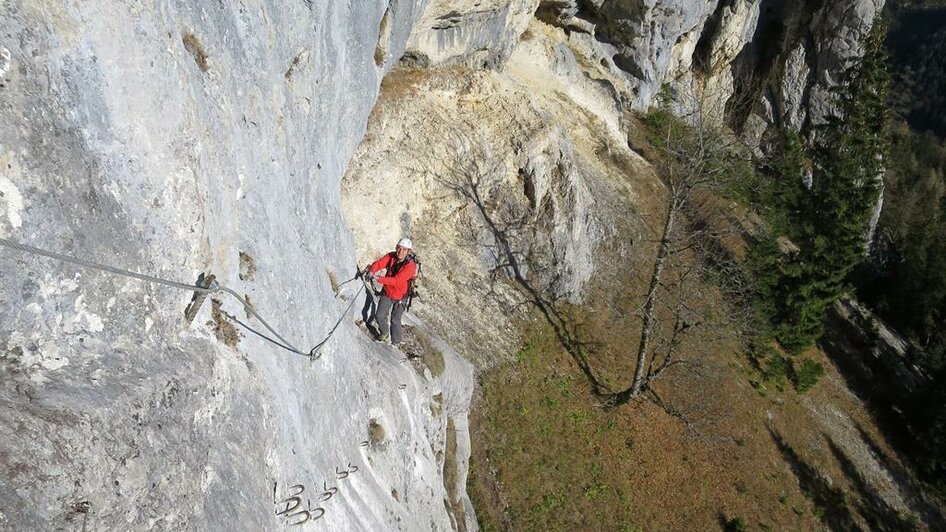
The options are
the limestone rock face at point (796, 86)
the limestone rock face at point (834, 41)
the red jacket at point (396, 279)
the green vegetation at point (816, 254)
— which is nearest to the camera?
the red jacket at point (396, 279)

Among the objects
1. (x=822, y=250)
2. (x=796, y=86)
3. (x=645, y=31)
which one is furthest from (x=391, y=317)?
(x=796, y=86)

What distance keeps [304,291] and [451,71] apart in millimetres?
12580

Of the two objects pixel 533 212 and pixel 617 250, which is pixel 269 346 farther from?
pixel 617 250

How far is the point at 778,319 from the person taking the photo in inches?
1123

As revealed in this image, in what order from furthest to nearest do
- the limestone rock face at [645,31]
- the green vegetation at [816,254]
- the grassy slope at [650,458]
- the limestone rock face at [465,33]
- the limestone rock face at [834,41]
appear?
1. the limestone rock face at [834,41]
2. the limestone rock face at [645,31]
3. the green vegetation at [816,254]
4. the limestone rock face at [465,33]
5. the grassy slope at [650,458]

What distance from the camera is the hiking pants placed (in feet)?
33.0

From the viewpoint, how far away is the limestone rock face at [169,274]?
3.60 meters

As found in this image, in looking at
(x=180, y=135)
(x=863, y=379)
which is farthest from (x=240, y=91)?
(x=863, y=379)

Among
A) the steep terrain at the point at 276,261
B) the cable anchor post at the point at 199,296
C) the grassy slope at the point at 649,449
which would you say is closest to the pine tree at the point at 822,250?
the grassy slope at the point at 649,449

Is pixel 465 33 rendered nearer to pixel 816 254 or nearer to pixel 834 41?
pixel 816 254

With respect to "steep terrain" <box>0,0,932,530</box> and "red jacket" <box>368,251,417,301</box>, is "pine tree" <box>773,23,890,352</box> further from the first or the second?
"red jacket" <box>368,251,417,301</box>

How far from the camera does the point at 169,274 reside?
4.83 metres

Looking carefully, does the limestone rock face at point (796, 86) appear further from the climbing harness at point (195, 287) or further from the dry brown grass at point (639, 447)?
the climbing harness at point (195, 287)

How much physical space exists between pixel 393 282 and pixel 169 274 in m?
5.08
